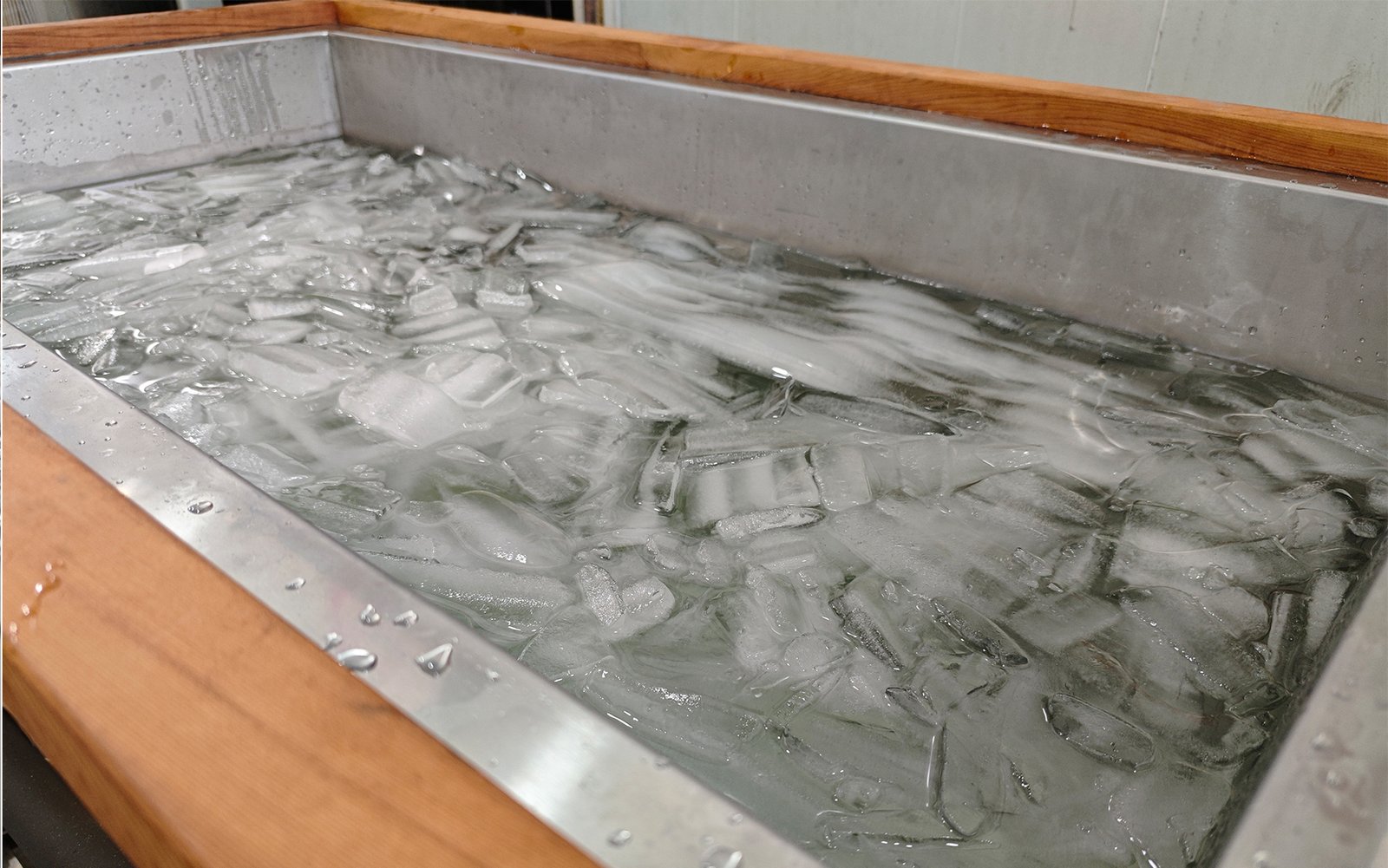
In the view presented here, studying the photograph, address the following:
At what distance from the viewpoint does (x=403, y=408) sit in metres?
1.06

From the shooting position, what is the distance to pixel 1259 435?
39.9 inches

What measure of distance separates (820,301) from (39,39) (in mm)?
1550

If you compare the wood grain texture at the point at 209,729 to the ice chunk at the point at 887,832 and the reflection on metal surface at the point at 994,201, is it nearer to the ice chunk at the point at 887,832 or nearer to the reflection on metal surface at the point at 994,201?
the ice chunk at the point at 887,832

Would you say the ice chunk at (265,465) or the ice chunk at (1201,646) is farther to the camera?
the ice chunk at (265,465)

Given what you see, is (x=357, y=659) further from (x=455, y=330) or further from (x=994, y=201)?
(x=994, y=201)

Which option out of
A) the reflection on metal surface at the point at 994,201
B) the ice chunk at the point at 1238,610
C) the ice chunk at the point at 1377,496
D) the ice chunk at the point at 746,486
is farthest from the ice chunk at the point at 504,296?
the ice chunk at the point at 1377,496

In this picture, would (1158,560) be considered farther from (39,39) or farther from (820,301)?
(39,39)

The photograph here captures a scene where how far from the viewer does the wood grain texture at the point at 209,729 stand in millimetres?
408

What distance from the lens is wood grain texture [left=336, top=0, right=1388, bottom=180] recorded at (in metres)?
1.07

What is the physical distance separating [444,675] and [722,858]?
19 centimetres

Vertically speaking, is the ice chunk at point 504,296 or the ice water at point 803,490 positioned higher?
the ice chunk at point 504,296

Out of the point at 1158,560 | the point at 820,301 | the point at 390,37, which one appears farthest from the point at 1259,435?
the point at 390,37

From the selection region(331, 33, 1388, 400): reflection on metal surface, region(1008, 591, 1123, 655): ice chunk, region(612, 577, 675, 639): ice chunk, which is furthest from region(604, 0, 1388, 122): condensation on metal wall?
region(612, 577, 675, 639): ice chunk

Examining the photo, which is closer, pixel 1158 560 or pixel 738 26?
pixel 1158 560
